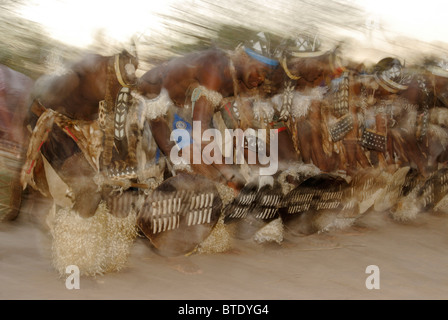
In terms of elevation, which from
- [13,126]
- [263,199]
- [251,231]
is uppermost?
[13,126]

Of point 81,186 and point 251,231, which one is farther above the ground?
point 81,186

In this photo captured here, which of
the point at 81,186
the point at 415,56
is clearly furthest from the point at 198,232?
the point at 415,56

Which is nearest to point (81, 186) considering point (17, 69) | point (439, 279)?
point (17, 69)

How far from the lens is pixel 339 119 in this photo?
380cm

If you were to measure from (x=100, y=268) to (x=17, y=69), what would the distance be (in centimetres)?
101

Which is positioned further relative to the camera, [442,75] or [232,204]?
[442,75]

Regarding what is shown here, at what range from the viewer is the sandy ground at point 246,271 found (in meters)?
2.12

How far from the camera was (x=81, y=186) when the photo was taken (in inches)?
87.2

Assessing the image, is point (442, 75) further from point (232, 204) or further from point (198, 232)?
point (198, 232)

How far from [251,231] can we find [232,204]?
329mm

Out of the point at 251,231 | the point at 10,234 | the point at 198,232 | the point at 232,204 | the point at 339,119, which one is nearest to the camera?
the point at 10,234

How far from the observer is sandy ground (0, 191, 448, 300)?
2121mm

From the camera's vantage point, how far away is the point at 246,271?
2.59 m

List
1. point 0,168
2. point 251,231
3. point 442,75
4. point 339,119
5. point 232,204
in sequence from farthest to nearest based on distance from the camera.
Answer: point 442,75 < point 339,119 < point 251,231 < point 232,204 < point 0,168
